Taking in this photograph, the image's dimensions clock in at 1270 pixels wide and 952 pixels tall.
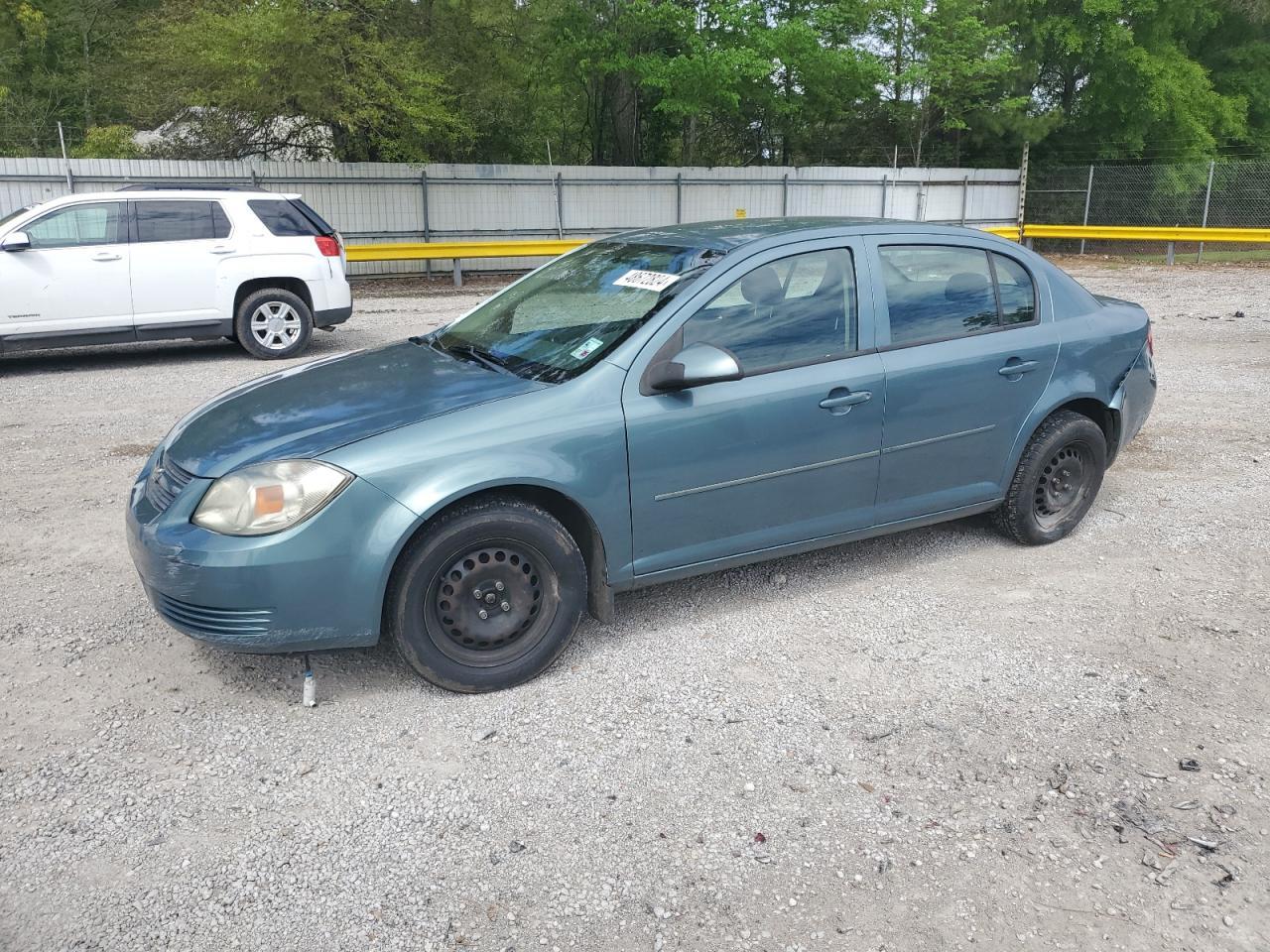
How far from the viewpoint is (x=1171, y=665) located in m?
4.06

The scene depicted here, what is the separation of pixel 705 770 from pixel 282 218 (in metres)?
9.22

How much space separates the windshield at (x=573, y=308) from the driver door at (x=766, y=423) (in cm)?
21

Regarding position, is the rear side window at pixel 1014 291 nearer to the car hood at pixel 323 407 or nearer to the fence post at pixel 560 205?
the car hood at pixel 323 407

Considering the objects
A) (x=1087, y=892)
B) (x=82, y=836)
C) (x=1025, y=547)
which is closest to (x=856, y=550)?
(x=1025, y=547)

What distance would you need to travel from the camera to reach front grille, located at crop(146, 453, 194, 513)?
3730 mm

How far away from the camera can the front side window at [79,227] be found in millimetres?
9820

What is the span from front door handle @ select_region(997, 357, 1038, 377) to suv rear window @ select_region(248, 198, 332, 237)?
821 centimetres

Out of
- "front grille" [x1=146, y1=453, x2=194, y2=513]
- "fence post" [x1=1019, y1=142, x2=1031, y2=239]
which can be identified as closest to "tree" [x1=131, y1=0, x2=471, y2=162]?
"fence post" [x1=1019, y1=142, x2=1031, y2=239]

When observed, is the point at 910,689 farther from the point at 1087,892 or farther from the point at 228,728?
the point at 228,728

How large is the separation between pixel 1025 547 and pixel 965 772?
2252mm

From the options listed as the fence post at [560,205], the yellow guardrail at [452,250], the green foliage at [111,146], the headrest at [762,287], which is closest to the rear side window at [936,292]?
the headrest at [762,287]

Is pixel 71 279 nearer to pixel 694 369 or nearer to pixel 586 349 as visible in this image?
pixel 586 349

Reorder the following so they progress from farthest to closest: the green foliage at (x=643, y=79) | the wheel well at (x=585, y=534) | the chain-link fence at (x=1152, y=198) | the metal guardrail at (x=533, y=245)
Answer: the chain-link fence at (x=1152, y=198)
the green foliage at (x=643, y=79)
the metal guardrail at (x=533, y=245)
the wheel well at (x=585, y=534)

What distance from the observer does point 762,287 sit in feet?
14.2
